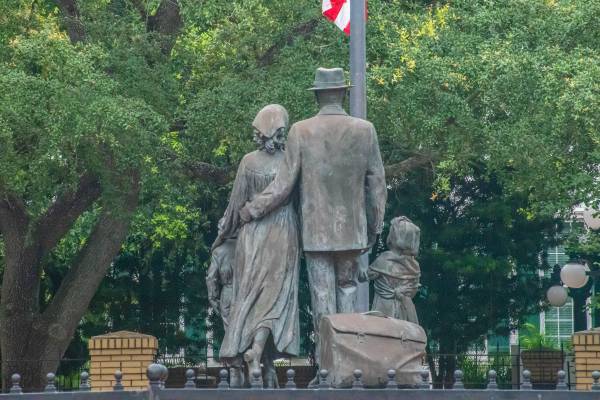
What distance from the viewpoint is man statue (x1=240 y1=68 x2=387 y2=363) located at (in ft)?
45.4

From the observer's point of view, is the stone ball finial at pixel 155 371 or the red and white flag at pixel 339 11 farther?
the red and white flag at pixel 339 11

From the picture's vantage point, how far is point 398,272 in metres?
16.5

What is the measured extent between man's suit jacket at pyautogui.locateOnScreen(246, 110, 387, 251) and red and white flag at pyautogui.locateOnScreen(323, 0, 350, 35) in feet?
25.0

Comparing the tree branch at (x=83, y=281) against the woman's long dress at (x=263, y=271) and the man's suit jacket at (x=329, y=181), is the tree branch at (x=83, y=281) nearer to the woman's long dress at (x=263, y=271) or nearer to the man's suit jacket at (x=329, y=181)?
the woman's long dress at (x=263, y=271)

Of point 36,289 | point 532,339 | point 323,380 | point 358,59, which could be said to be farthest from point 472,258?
point 323,380

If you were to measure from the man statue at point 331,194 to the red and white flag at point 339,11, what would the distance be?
7.49 m

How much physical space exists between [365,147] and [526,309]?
2051cm

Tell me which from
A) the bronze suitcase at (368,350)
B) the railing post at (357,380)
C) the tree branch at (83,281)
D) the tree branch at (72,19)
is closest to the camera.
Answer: the railing post at (357,380)

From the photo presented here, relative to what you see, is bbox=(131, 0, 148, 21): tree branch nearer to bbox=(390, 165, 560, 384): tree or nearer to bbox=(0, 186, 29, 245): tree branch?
bbox=(0, 186, 29, 245): tree branch

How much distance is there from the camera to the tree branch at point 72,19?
27.0 metres

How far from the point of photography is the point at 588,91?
2505 cm

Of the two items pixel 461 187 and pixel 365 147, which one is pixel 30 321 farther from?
pixel 365 147

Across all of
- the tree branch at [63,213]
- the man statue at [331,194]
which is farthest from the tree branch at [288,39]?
the man statue at [331,194]

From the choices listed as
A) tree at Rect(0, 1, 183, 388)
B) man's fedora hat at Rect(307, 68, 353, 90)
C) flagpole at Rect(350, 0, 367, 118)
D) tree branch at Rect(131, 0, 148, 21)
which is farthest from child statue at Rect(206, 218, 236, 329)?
tree branch at Rect(131, 0, 148, 21)
